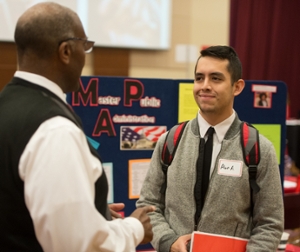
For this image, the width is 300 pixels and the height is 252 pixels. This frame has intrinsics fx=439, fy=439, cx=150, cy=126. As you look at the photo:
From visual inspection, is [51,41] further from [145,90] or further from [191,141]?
[145,90]

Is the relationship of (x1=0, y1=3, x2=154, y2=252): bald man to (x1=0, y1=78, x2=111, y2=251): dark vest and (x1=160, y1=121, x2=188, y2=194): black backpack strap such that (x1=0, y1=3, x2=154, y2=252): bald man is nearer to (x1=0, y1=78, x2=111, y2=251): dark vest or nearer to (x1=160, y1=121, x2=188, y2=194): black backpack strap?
(x1=0, y1=78, x2=111, y2=251): dark vest

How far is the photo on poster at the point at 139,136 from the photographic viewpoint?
2.37 m

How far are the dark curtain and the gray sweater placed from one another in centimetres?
335

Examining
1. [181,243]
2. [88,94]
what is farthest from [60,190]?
[88,94]

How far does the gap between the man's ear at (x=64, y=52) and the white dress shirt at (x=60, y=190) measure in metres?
0.18

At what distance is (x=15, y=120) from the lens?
41.5 inches

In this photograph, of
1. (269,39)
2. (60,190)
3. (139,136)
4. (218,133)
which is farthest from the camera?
(269,39)

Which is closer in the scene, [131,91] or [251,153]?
[251,153]

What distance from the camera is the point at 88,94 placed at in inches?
90.0

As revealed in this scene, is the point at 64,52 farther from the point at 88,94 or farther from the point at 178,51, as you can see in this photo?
the point at 178,51

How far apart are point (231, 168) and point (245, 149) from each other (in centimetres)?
9

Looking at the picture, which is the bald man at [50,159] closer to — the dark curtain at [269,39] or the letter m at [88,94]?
the letter m at [88,94]

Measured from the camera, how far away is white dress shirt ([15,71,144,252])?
3.19ft

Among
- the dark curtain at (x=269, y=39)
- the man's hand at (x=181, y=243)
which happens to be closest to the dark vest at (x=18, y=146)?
the man's hand at (x=181, y=243)
